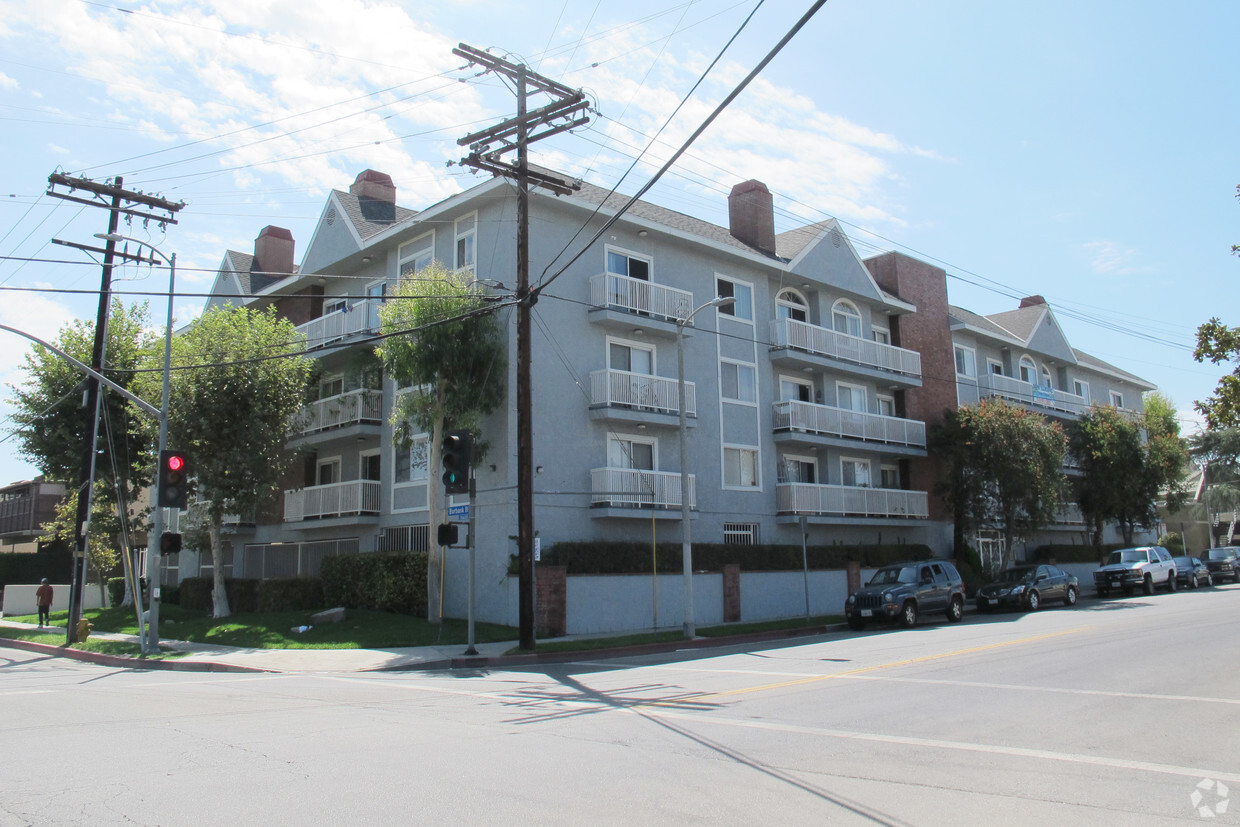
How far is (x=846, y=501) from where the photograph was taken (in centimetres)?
3183

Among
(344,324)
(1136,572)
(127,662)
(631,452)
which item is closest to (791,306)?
(631,452)

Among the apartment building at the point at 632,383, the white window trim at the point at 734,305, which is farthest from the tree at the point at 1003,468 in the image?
the white window trim at the point at 734,305

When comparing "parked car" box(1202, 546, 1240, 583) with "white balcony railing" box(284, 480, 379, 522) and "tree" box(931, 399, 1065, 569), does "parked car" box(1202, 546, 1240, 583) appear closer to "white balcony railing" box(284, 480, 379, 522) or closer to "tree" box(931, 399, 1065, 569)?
"tree" box(931, 399, 1065, 569)

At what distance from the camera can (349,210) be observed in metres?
31.4

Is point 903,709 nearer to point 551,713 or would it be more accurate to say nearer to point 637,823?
point 551,713

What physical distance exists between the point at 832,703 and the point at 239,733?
6.57 m

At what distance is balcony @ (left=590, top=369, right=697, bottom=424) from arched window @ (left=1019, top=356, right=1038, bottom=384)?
25315mm

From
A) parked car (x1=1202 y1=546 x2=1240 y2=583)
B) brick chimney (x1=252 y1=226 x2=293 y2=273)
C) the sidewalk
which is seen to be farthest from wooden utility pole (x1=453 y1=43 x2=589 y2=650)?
parked car (x1=1202 y1=546 x2=1240 y2=583)

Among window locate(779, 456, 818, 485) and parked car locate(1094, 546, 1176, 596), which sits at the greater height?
window locate(779, 456, 818, 485)

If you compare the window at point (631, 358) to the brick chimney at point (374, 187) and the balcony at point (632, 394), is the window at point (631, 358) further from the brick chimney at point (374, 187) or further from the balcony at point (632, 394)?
the brick chimney at point (374, 187)

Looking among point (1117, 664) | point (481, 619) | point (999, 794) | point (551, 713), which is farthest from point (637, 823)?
point (481, 619)

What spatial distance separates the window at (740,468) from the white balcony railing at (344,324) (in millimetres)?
11632

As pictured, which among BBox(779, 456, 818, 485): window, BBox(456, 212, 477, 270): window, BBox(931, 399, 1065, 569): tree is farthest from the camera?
BBox(931, 399, 1065, 569): tree

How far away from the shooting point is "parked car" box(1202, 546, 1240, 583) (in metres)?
42.1
